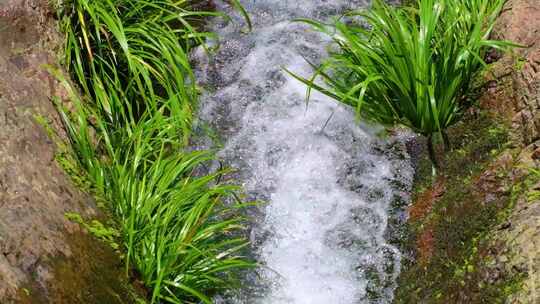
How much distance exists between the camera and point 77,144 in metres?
3.43

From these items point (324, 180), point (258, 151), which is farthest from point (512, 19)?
point (258, 151)

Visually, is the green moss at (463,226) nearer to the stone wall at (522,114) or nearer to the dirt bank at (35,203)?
the stone wall at (522,114)

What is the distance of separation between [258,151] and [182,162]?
2.47ft

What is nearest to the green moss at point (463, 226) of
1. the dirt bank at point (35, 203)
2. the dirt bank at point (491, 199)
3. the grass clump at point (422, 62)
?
the dirt bank at point (491, 199)

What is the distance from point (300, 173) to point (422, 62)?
3.24 ft

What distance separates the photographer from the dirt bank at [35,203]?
8.86 feet

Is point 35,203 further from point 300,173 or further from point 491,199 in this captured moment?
point 491,199

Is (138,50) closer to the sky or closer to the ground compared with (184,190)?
closer to the sky

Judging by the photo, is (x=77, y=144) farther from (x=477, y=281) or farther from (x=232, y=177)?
(x=477, y=281)

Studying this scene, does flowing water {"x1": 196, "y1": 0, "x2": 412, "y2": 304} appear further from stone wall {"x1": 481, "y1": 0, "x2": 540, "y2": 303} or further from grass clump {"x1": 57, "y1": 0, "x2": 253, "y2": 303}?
stone wall {"x1": 481, "y1": 0, "x2": 540, "y2": 303}

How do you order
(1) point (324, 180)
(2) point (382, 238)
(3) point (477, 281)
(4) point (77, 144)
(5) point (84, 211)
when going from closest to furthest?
(3) point (477, 281), (5) point (84, 211), (4) point (77, 144), (2) point (382, 238), (1) point (324, 180)

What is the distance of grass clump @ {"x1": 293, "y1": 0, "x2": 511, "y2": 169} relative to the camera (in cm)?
369

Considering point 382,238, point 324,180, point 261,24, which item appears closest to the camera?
point 382,238

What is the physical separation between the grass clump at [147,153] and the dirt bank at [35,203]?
0.49ft
